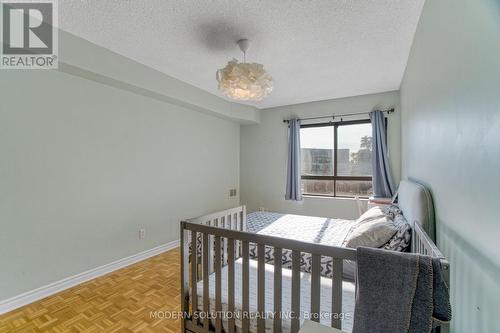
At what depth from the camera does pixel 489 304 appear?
0.79 metres

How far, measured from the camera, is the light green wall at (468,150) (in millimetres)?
771

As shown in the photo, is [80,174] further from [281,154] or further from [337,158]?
[337,158]

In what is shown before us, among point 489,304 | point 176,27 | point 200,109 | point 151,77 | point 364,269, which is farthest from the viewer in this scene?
point 200,109

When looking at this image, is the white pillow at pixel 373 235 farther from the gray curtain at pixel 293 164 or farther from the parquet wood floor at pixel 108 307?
the gray curtain at pixel 293 164

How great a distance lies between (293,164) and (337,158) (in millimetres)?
791

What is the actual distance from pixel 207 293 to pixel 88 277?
181 centimetres

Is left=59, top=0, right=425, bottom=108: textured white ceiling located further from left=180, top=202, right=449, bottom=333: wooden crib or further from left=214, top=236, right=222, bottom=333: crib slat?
left=214, top=236, right=222, bottom=333: crib slat

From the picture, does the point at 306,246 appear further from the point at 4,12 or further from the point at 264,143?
the point at 264,143

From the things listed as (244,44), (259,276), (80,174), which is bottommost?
(259,276)

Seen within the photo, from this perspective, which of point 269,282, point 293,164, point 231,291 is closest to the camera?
point 231,291

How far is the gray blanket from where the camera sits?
0.87 m

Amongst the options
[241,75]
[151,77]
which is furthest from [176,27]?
[151,77]

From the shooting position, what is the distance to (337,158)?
13.6ft

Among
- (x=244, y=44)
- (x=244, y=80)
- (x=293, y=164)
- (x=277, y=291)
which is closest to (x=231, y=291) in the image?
(x=277, y=291)
